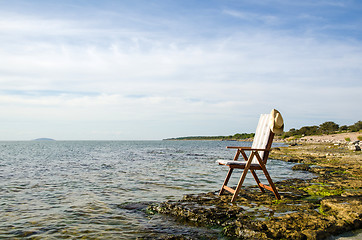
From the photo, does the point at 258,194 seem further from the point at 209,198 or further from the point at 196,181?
the point at 196,181

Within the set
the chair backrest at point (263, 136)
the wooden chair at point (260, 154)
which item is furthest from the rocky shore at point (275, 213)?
the chair backrest at point (263, 136)

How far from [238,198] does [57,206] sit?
3.91 metres

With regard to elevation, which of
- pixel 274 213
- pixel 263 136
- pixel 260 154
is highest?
pixel 263 136

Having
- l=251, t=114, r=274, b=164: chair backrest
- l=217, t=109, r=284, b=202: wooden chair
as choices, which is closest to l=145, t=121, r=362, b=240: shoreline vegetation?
l=217, t=109, r=284, b=202: wooden chair

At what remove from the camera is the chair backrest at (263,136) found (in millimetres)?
5922

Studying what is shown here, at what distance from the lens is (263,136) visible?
246 inches

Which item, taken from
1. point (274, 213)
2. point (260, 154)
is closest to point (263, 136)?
point (260, 154)

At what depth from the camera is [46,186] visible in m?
8.94

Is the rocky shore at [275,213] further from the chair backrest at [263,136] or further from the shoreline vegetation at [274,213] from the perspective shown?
the chair backrest at [263,136]

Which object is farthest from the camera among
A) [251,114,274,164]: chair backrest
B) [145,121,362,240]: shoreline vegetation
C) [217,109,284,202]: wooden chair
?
[251,114,274,164]: chair backrest

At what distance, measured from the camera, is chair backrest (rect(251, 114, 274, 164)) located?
592cm

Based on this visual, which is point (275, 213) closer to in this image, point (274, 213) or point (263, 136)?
point (274, 213)

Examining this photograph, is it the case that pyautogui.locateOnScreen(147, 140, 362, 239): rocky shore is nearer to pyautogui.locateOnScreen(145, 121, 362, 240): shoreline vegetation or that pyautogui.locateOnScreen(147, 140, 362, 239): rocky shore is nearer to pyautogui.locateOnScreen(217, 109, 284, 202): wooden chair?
pyautogui.locateOnScreen(145, 121, 362, 240): shoreline vegetation

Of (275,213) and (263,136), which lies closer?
(275,213)
